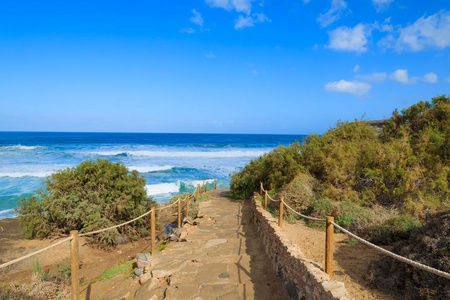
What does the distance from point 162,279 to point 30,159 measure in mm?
36402

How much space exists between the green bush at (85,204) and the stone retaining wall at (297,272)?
16.2 feet

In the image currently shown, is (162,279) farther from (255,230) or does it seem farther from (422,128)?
(422,128)

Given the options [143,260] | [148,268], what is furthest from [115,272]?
[148,268]

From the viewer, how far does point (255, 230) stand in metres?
8.85

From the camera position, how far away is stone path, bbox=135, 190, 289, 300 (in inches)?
190

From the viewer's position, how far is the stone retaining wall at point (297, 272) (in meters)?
3.44

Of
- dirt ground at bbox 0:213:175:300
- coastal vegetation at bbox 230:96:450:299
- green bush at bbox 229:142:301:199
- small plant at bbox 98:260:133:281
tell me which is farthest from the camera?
green bush at bbox 229:142:301:199

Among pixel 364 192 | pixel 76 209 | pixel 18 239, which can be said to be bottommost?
pixel 18 239

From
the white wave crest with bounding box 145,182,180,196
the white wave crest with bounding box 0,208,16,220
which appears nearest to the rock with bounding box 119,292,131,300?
the white wave crest with bounding box 0,208,16,220

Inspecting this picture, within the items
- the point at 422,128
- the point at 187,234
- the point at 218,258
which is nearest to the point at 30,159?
the point at 187,234

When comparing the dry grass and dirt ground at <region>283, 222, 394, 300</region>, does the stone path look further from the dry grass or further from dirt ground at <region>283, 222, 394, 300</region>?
the dry grass

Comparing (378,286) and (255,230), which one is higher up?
(378,286)

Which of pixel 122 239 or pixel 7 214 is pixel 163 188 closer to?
pixel 7 214

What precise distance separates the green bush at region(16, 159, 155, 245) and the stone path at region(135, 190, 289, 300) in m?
2.29
